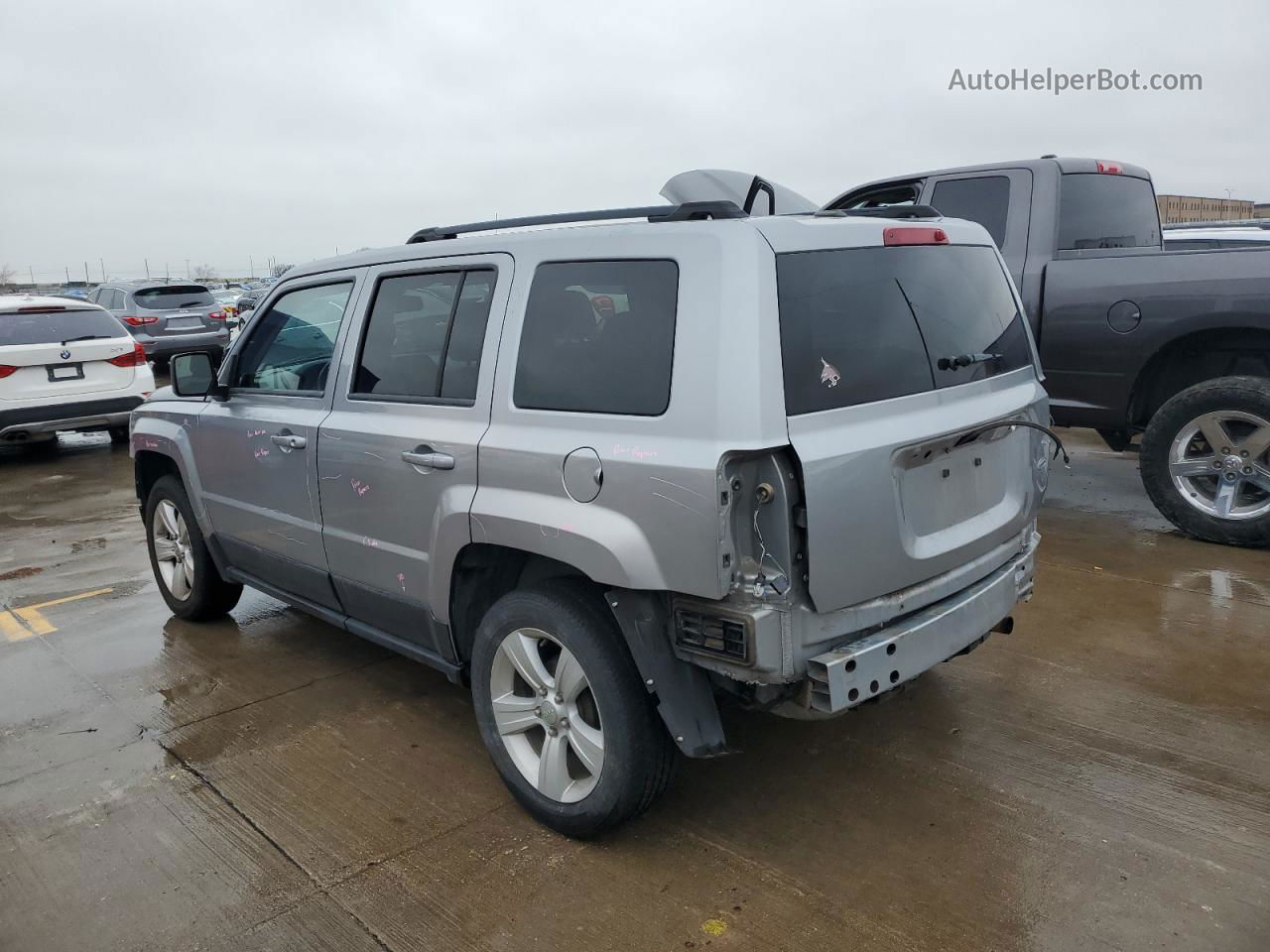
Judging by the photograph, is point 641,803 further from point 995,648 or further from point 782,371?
point 995,648

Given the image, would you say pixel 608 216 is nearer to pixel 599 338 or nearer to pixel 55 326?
pixel 599 338

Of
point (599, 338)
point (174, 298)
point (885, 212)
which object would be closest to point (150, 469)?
point (599, 338)

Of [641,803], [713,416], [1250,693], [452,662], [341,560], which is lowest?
[1250,693]

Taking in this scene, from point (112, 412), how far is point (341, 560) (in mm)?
7411

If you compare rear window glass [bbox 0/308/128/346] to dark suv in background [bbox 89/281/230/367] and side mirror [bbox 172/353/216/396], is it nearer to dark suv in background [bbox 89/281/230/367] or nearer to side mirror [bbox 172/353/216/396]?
dark suv in background [bbox 89/281/230/367]

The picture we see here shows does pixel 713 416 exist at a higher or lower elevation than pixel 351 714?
higher

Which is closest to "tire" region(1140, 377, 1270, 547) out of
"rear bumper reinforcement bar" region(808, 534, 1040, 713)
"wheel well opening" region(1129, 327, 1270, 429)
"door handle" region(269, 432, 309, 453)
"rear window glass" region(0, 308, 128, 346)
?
"wheel well opening" region(1129, 327, 1270, 429)

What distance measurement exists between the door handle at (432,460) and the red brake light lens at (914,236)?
1.53 metres

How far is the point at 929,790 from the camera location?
10.6 feet

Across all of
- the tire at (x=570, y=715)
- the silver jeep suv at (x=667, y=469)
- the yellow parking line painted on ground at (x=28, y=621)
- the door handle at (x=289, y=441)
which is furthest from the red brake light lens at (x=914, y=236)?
the yellow parking line painted on ground at (x=28, y=621)

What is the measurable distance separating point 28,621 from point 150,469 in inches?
41.6

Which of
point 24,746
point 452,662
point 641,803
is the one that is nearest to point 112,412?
point 24,746

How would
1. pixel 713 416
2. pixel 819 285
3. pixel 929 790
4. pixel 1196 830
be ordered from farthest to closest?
pixel 929 790
pixel 1196 830
pixel 819 285
pixel 713 416

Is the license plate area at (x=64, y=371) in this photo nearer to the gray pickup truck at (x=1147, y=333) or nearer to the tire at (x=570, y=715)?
the gray pickup truck at (x=1147, y=333)
